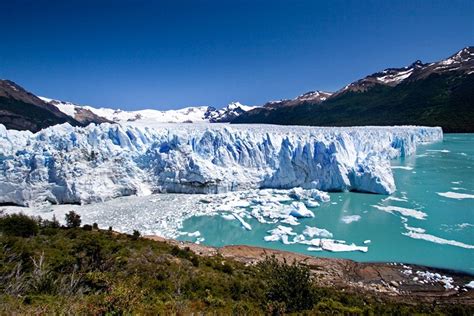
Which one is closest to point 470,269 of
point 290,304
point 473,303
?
point 473,303

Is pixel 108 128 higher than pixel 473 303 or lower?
higher

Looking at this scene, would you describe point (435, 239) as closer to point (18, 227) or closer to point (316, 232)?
point (316, 232)

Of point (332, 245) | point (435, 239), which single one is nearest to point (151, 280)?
point (332, 245)

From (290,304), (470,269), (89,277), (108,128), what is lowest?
(470,269)

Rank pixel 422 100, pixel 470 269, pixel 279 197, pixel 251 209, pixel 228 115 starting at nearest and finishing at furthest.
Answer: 1. pixel 470 269
2. pixel 251 209
3. pixel 279 197
4. pixel 422 100
5. pixel 228 115

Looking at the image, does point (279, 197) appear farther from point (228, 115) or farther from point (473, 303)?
point (228, 115)

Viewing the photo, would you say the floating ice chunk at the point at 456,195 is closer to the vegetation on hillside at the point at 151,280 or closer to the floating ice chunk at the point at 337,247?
the floating ice chunk at the point at 337,247

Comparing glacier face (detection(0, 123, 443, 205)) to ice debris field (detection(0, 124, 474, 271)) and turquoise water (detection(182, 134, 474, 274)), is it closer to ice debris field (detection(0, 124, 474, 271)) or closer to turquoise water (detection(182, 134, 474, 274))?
ice debris field (detection(0, 124, 474, 271))
